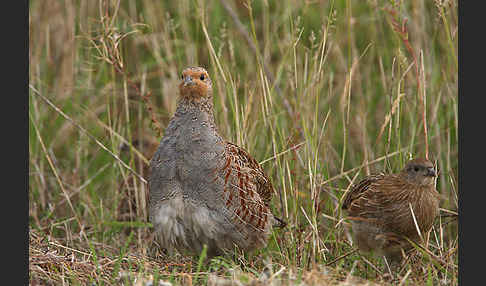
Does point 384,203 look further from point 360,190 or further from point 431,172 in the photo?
point 431,172

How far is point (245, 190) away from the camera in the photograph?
4.94 m

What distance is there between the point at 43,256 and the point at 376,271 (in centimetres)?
230

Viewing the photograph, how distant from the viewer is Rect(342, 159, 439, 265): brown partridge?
4.69m

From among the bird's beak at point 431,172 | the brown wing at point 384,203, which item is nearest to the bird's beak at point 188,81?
the brown wing at point 384,203

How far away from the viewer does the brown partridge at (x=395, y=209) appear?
469 cm

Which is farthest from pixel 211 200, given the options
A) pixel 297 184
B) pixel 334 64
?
pixel 334 64

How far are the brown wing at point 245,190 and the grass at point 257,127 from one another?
0.20 m

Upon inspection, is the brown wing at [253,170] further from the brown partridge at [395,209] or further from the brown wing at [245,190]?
the brown partridge at [395,209]

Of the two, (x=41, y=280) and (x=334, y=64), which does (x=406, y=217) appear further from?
(x=334, y=64)

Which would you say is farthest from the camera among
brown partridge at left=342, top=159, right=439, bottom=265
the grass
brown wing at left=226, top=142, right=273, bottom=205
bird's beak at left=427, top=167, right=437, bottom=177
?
brown wing at left=226, top=142, right=273, bottom=205

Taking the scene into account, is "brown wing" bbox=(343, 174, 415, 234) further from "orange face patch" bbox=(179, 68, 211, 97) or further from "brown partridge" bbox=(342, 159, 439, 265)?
"orange face patch" bbox=(179, 68, 211, 97)

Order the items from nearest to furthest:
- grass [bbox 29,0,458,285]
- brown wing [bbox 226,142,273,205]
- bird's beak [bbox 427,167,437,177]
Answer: bird's beak [bbox 427,167,437,177]
grass [bbox 29,0,458,285]
brown wing [bbox 226,142,273,205]

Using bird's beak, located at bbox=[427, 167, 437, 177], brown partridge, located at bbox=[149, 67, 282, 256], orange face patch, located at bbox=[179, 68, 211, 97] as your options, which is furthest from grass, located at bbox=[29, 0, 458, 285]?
orange face patch, located at bbox=[179, 68, 211, 97]

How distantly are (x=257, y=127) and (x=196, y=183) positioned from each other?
140cm
